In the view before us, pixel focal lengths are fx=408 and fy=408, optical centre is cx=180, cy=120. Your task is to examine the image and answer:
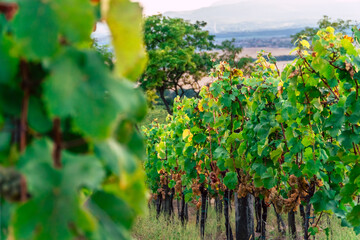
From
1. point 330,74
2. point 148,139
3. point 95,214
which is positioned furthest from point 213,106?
point 148,139

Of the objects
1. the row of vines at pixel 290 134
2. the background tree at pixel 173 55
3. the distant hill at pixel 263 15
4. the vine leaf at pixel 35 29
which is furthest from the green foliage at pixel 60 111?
the distant hill at pixel 263 15

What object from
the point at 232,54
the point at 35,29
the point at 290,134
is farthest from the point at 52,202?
the point at 232,54

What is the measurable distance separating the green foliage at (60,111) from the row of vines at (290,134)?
10.2 ft

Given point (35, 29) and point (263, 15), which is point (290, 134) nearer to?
point (35, 29)

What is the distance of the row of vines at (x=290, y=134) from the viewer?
3.65 metres

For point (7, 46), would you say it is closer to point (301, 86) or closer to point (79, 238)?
point (79, 238)

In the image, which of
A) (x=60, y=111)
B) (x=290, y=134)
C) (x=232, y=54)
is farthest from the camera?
(x=232, y=54)

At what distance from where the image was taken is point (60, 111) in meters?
0.56

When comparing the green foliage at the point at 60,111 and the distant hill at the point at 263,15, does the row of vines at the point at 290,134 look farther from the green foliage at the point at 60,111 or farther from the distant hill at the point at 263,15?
the distant hill at the point at 263,15

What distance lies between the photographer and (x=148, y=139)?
39.3ft

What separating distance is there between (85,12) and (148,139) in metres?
11.4

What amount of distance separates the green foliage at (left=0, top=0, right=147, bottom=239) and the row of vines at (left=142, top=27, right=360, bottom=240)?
312cm

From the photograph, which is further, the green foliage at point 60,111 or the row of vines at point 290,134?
the row of vines at point 290,134

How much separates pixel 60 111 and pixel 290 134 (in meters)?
4.39
